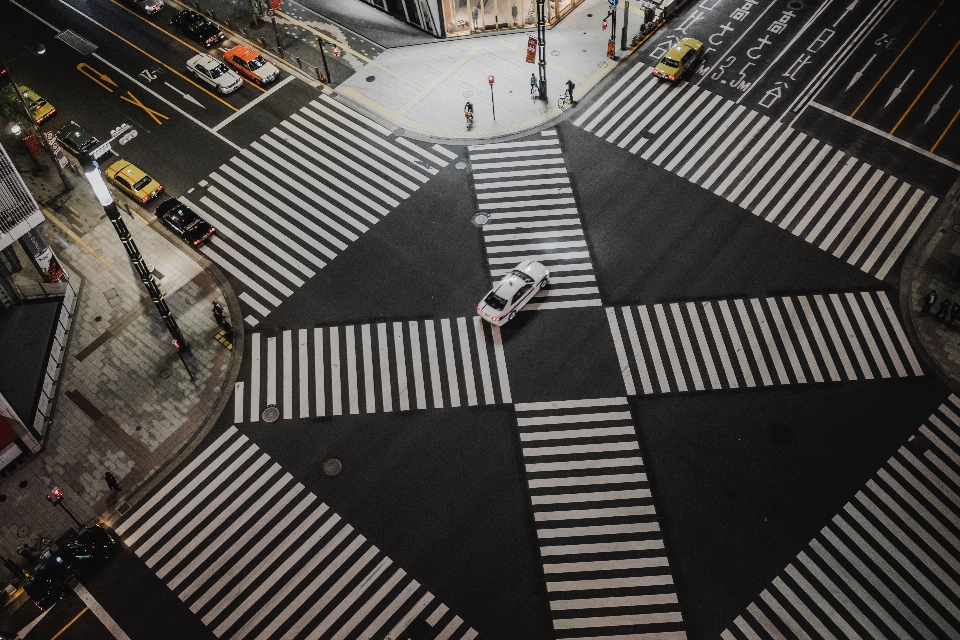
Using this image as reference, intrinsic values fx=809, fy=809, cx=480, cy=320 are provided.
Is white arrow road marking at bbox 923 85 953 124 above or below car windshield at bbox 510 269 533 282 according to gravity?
below

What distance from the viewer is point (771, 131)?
54.7 meters

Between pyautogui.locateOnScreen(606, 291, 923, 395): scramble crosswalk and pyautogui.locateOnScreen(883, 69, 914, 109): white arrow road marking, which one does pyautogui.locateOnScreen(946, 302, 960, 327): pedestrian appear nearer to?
pyautogui.locateOnScreen(606, 291, 923, 395): scramble crosswalk

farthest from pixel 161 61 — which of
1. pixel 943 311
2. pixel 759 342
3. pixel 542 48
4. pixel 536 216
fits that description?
pixel 943 311

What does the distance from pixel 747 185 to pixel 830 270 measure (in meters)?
8.01

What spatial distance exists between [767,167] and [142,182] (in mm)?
40807

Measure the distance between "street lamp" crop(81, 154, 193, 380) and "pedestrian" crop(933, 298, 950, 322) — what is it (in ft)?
136

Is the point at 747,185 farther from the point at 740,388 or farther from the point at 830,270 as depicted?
the point at 740,388

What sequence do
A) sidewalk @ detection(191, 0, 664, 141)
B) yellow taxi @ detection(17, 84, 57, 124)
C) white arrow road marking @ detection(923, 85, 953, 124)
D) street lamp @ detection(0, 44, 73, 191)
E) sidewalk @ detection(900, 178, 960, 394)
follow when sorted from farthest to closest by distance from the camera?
yellow taxi @ detection(17, 84, 57, 124) < sidewalk @ detection(191, 0, 664, 141) < white arrow road marking @ detection(923, 85, 953, 124) < street lamp @ detection(0, 44, 73, 191) < sidewalk @ detection(900, 178, 960, 394)

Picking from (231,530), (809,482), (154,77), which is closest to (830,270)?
(809,482)

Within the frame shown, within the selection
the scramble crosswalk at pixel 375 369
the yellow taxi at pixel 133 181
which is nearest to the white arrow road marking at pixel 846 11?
the scramble crosswalk at pixel 375 369

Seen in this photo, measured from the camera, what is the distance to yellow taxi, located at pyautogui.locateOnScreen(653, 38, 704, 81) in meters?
57.8

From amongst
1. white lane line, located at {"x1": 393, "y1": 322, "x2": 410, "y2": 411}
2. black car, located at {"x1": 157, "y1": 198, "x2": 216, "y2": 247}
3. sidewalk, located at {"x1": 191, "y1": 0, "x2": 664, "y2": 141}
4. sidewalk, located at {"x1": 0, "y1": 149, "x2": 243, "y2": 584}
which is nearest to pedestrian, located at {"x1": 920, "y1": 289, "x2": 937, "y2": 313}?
sidewalk, located at {"x1": 191, "y1": 0, "x2": 664, "y2": 141}

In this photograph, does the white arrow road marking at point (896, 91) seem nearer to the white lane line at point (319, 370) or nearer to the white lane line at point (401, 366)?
the white lane line at point (401, 366)

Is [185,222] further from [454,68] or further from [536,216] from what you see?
[454,68]
